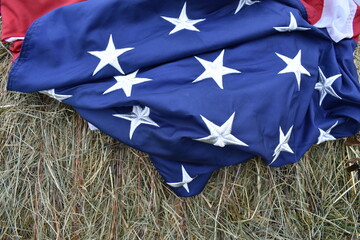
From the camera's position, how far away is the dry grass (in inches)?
38.0

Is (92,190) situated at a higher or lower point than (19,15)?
lower

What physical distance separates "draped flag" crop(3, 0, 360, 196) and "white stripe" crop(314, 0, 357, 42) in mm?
136

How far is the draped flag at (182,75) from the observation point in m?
0.86

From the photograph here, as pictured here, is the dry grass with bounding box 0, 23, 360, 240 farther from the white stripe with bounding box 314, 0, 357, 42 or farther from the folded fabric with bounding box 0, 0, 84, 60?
the white stripe with bounding box 314, 0, 357, 42

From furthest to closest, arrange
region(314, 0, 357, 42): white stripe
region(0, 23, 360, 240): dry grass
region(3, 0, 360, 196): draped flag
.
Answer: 1. region(314, 0, 357, 42): white stripe
2. region(0, 23, 360, 240): dry grass
3. region(3, 0, 360, 196): draped flag

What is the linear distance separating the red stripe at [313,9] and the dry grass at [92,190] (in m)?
0.45

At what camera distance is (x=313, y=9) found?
107 cm

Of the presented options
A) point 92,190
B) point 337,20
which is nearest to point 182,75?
point 92,190

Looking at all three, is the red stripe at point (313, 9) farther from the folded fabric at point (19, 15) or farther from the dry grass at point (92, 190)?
the folded fabric at point (19, 15)

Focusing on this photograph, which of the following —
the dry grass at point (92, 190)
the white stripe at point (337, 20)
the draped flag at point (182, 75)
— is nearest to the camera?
the draped flag at point (182, 75)

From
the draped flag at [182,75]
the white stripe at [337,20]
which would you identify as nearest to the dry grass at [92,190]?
the draped flag at [182,75]

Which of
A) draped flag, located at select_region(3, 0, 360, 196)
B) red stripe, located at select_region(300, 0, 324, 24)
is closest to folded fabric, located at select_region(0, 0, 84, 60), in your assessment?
draped flag, located at select_region(3, 0, 360, 196)

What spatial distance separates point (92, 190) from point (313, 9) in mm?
819

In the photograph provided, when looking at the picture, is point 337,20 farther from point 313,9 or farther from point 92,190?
point 92,190
